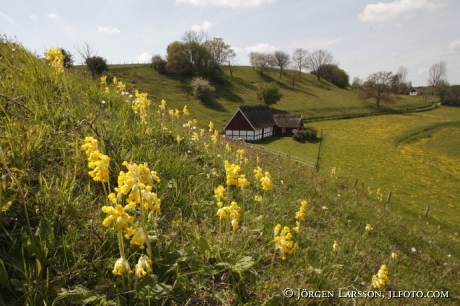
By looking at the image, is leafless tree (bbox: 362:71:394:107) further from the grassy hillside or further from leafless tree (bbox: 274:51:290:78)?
leafless tree (bbox: 274:51:290:78)

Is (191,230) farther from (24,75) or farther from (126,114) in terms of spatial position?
(24,75)

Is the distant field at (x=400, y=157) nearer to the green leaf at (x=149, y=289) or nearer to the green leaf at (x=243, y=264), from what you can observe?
the green leaf at (x=243, y=264)

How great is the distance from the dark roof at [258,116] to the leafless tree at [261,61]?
48.5 meters

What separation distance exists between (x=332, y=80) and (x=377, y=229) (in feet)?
378

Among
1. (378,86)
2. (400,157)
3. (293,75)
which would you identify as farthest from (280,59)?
(400,157)

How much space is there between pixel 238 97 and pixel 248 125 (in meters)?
25.4

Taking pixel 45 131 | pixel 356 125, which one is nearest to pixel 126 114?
pixel 45 131

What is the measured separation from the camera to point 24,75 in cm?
534

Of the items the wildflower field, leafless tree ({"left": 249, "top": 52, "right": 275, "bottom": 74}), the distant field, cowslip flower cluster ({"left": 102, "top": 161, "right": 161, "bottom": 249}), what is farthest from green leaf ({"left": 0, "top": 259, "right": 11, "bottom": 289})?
leafless tree ({"left": 249, "top": 52, "right": 275, "bottom": 74})

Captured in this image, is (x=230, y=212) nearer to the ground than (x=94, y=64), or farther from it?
nearer to the ground

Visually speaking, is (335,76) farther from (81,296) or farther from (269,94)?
(81,296)

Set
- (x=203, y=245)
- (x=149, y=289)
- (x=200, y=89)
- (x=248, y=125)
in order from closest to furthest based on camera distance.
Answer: (x=149, y=289), (x=203, y=245), (x=248, y=125), (x=200, y=89)

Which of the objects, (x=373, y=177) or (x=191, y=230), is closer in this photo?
(x=191, y=230)

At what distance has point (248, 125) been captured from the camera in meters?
46.8
